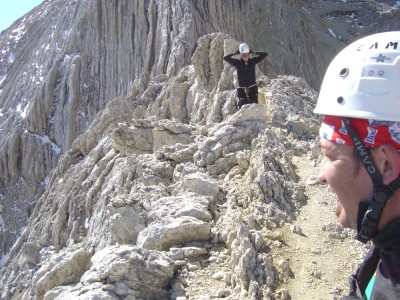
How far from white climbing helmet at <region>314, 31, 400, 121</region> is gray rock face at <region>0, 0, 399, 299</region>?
3.05 m

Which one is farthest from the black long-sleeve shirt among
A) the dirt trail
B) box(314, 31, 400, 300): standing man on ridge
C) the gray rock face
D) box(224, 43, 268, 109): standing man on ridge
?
box(314, 31, 400, 300): standing man on ridge

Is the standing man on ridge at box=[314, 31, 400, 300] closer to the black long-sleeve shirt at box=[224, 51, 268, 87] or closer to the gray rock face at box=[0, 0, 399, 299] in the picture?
the gray rock face at box=[0, 0, 399, 299]

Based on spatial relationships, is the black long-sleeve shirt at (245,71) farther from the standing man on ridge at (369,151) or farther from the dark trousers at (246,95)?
the standing man on ridge at (369,151)

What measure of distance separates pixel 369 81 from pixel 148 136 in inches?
450

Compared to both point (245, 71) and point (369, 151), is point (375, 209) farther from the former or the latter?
point (245, 71)

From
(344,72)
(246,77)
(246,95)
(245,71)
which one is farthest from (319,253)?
(245,71)

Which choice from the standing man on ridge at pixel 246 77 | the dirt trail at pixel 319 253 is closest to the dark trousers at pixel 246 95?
the standing man on ridge at pixel 246 77

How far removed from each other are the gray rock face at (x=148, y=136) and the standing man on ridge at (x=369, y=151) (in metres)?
2.83

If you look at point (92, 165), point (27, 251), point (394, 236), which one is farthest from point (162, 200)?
point (92, 165)

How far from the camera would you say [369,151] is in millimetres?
2740

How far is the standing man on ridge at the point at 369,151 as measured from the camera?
103 inches

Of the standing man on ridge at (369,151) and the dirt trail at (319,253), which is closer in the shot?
the standing man on ridge at (369,151)

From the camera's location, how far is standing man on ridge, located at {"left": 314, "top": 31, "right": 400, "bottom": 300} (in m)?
2.61

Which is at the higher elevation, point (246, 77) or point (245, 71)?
point (245, 71)
